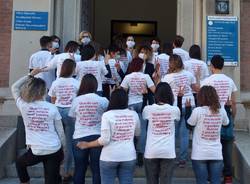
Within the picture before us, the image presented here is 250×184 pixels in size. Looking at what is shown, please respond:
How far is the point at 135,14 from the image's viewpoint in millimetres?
15555

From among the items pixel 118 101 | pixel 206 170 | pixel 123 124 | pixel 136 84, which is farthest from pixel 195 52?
pixel 123 124

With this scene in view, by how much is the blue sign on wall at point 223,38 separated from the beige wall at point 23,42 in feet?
12.0

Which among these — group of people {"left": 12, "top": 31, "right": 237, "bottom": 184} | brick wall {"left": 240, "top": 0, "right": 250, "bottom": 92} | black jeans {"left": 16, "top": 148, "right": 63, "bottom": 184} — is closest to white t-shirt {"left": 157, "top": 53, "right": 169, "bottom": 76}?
group of people {"left": 12, "top": 31, "right": 237, "bottom": 184}

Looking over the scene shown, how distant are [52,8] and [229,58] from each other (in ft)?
13.7

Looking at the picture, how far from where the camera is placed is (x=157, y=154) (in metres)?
5.58

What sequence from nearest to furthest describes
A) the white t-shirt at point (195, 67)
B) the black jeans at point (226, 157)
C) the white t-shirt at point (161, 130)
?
the white t-shirt at point (161, 130) < the black jeans at point (226, 157) < the white t-shirt at point (195, 67)

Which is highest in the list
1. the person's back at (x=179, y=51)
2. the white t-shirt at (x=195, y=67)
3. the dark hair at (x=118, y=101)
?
the person's back at (x=179, y=51)

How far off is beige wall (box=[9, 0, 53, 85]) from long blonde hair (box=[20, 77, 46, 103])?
4.55 metres

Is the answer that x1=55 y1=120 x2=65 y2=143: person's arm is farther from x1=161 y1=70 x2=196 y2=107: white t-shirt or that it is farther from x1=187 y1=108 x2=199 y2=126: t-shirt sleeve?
x1=161 y1=70 x2=196 y2=107: white t-shirt

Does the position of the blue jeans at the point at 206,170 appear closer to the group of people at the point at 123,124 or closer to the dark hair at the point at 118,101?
the group of people at the point at 123,124

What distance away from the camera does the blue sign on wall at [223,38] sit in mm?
10125

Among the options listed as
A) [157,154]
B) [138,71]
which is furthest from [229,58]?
[157,154]

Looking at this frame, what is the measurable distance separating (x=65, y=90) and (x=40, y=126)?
1161mm

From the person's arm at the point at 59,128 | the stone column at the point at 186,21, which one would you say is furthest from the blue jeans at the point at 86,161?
the stone column at the point at 186,21
